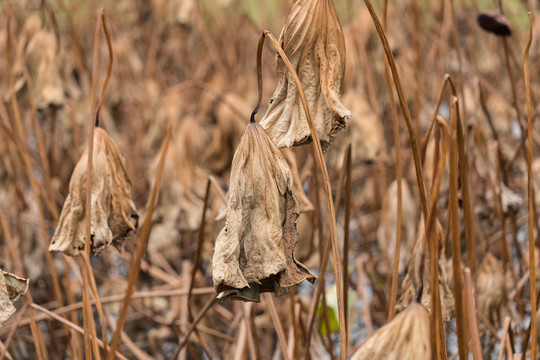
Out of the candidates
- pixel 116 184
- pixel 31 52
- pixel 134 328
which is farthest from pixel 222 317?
pixel 116 184

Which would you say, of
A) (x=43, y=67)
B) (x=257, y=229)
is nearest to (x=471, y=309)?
(x=257, y=229)

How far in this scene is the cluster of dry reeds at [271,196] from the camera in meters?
0.48

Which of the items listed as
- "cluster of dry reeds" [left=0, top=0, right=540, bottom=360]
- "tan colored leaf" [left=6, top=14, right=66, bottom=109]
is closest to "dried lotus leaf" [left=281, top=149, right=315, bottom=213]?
"cluster of dry reeds" [left=0, top=0, right=540, bottom=360]

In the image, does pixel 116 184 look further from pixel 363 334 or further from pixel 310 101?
pixel 363 334

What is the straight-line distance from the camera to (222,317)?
4.63 feet

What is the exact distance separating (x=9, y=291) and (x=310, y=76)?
261 millimetres

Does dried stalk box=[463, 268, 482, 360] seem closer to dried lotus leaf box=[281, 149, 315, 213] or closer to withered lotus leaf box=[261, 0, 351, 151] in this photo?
withered lotus leaf box=[261, 0, 351, 151]

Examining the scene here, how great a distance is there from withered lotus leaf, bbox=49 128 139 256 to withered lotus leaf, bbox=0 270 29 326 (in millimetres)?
109

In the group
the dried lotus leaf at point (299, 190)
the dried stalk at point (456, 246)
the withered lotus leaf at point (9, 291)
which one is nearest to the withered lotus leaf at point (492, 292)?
the dried lotus leaf at point (299, 190)

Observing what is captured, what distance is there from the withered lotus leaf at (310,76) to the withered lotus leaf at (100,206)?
189 millimetres

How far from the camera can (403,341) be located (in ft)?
1.33

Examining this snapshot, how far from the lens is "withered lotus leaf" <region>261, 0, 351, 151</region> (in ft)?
1.64

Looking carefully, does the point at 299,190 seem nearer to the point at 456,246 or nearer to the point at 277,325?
the point at 277,325

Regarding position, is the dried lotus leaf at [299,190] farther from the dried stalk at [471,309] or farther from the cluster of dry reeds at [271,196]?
the dried stalk at [471,309]
